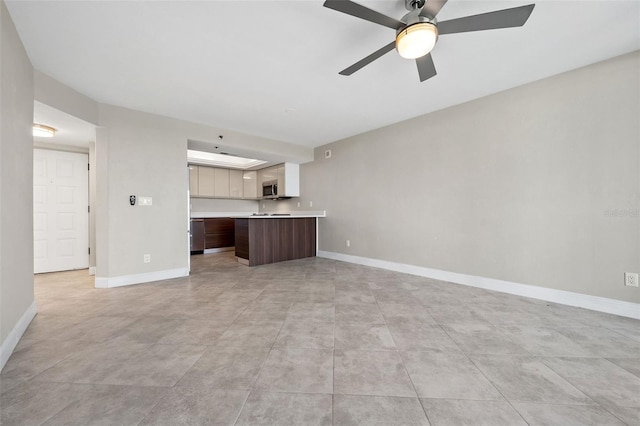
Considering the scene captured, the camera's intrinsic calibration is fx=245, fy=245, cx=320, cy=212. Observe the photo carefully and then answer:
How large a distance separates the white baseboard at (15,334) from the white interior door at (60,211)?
7.84 ft

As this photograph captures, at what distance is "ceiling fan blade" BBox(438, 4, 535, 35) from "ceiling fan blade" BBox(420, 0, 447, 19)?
86 mm

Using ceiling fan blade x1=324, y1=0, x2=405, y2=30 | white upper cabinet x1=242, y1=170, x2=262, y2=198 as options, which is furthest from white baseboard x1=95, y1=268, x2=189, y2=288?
ceiling fan blade x1=324, y1=0, x2=405, y2=30

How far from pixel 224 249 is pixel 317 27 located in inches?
232

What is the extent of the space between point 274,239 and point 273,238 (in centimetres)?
3

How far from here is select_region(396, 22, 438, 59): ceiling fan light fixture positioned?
1701mm

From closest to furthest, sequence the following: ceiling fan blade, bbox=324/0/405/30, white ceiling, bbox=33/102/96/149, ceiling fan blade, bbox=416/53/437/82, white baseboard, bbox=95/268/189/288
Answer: ceiling fan blade, bbox=324/0/405/30
ceiling fan blade, bbox=416/53/437/82
white ceiling, bbox=33/102/96/149
white baseboard, bbox=95/268/189/288

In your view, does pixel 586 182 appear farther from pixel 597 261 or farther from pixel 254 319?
pixel 254 319

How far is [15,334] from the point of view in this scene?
1.89 metres

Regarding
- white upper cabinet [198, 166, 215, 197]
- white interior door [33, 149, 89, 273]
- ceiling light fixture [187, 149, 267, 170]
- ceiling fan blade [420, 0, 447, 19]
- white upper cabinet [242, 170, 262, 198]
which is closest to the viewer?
ceiling fan blade [420, 0, 447, 19]

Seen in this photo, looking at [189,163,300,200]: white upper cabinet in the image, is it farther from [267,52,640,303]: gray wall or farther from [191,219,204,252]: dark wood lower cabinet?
[267,52,640,303]: gray wall

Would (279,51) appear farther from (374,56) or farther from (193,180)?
(193,180)

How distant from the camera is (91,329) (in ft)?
7.13

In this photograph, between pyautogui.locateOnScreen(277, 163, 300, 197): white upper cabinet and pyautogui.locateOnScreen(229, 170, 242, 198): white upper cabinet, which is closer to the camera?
pyautogui.locateOnScreen(277, 163, 300, 197): white upper cabinet

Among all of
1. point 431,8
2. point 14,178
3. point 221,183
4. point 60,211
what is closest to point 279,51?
point 431,8
